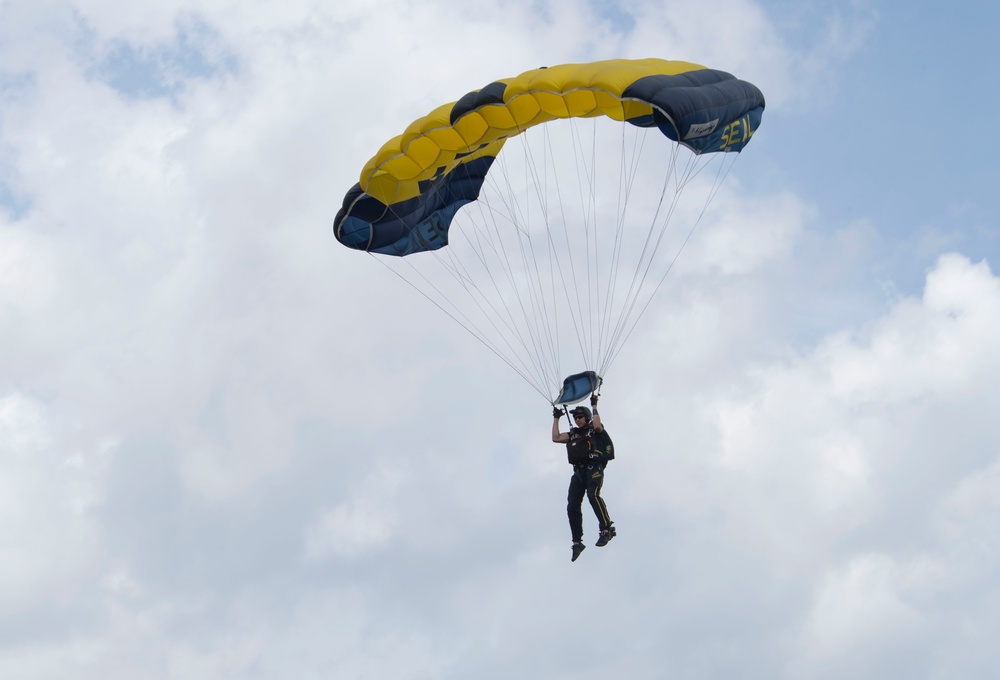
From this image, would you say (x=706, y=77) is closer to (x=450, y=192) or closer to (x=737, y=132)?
(x=737, y=132)

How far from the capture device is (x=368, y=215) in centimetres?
2353

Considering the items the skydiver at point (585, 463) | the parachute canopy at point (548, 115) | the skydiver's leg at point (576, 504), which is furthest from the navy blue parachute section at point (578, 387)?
the parachute canopy at point (548, 115)

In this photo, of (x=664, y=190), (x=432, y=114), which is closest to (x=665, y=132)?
(x=664, y=190)

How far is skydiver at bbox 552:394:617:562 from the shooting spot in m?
21.2

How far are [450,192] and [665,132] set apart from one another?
4.71m

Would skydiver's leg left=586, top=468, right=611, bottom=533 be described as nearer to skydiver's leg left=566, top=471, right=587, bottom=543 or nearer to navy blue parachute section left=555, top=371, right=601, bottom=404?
skydiver's leg left=566, top=471, right=587, bottom=543

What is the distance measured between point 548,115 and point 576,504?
5.29 meters

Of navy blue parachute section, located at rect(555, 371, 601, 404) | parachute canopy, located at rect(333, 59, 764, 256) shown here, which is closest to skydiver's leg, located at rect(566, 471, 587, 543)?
navy blue parachute section, located at rect(555, 371, 601, 404)

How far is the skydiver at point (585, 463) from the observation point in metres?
21.2

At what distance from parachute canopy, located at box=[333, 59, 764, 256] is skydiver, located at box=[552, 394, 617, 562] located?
12.6 feet

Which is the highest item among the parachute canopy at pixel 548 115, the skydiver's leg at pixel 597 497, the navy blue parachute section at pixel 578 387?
the parachute canopy at pixel 548 115

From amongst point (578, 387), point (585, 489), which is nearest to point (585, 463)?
point (585, 489)

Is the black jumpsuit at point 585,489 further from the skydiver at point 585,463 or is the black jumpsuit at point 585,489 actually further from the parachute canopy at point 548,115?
the parachute canopy at point 548,115

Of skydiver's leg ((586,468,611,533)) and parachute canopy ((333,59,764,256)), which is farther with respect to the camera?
skydiver's leg ((586,468,611,533))
